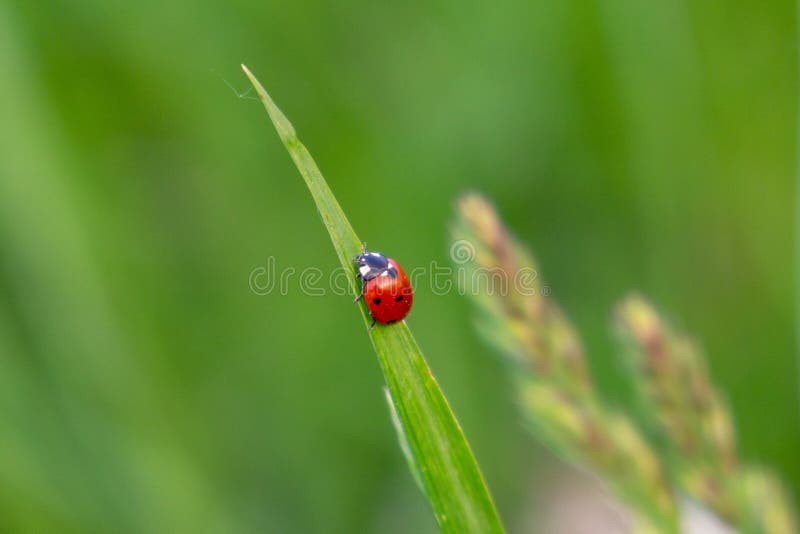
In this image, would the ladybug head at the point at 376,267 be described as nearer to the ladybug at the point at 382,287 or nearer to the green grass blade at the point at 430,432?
the ladybug at the point at 382,287

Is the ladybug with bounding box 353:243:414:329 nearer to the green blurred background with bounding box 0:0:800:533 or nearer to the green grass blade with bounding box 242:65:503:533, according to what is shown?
the green grass blade with bounding box 242:65:503:533

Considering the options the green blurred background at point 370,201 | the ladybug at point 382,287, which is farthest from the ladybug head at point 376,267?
the green blurred background at point 370,201

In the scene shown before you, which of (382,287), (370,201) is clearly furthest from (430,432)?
(370,201)

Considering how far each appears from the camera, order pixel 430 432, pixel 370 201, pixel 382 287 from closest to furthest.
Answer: pixel 430 432, pixel 382 287, pixel 370 201

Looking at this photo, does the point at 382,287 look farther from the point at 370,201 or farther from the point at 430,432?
the point at 370,201

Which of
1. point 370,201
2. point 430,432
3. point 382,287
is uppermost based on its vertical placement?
point 430,432

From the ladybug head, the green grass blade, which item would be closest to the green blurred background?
the ladybug head

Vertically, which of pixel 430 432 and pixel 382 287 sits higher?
pixel 430 432
